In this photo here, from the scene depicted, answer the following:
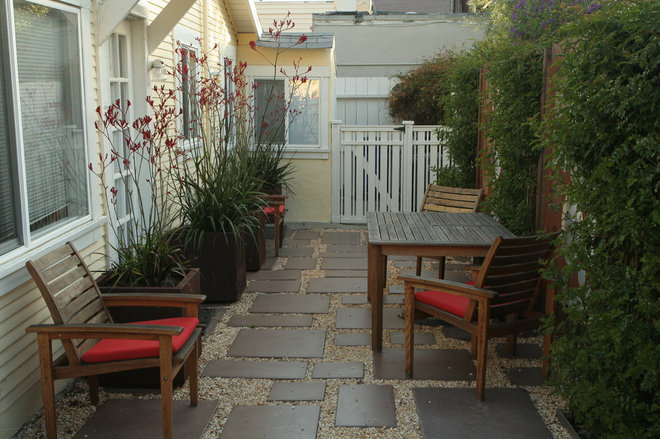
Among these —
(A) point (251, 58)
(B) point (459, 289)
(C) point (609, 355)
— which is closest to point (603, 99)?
(C) point (609, 355)

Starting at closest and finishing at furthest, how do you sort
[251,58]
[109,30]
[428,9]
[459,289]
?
[459,289]
[109,30]
[251,58]
[428,9]

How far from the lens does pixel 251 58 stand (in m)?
9.73

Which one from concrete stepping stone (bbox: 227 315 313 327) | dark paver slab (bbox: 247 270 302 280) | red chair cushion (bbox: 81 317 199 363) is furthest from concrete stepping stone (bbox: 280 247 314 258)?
red chair cushion (bbox: 81 317 199 363)

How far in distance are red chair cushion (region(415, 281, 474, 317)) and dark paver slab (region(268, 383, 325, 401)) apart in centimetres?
85

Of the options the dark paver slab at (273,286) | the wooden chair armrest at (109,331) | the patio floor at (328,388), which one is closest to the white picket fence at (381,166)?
the dark paver slab at (273,286)

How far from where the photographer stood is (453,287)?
160 inches

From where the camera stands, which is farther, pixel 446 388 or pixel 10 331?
pixel 446 388

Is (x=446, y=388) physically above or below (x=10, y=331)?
below

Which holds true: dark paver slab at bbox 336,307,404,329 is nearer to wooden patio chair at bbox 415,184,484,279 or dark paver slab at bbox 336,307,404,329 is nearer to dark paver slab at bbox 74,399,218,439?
wooden patio chair at bbox 415,184,484,279

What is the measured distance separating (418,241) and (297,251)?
3492mm

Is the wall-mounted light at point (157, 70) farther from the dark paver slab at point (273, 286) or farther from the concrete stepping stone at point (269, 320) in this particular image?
the concrete stepping stone at point (269, 320)

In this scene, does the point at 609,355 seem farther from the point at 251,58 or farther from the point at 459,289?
the point at 251,58

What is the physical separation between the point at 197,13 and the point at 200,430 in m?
5.45

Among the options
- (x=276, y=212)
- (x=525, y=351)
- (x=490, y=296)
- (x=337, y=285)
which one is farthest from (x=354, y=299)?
(x=490, y=296)
